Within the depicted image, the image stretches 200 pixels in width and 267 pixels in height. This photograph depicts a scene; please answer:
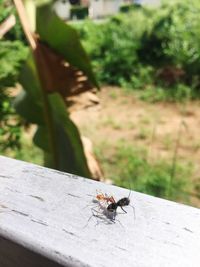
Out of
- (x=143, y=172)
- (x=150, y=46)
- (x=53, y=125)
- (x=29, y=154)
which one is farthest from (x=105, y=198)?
(x=150, y=46)

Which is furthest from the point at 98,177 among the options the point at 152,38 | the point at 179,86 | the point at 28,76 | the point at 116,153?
the point at 152,38

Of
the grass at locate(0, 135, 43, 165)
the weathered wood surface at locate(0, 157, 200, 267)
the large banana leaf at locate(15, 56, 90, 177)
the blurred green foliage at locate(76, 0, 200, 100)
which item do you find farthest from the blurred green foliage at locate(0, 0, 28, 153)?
the blurred green foliage at locate(76, 0, 200, 100)

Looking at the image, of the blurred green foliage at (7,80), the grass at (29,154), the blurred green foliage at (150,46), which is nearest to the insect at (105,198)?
the blurred green foliage at (7,80)

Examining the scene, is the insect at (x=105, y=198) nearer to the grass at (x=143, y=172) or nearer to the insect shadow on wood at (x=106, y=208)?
the insect shadow on wood at (x=106, y=208)

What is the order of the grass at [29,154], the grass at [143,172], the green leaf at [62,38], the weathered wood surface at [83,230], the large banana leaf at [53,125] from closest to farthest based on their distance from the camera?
the weathered wood surface at [83,230]
the large banana leaf at [53,125]
the green leaf at [62,38]
the grass at [143,172]
the grass at [29,154]

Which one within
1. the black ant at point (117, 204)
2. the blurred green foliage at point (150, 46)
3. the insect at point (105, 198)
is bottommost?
the blurred green foliage at point (150, 46)

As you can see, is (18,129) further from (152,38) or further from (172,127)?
(152,38)
